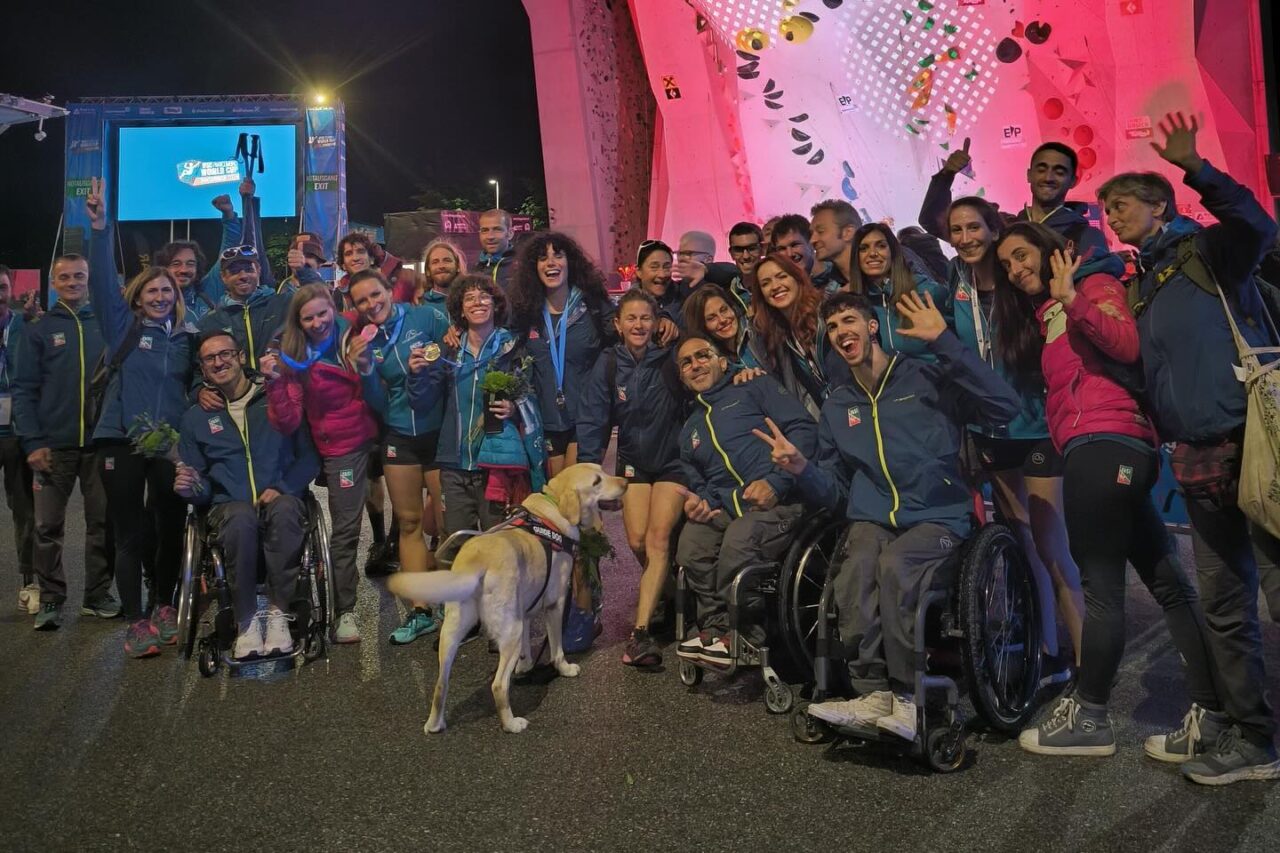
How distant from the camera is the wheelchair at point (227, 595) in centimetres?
407

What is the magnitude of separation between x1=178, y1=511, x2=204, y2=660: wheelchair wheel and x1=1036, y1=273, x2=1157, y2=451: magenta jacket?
3.43 metres

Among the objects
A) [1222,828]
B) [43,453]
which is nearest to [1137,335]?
[1222,828]

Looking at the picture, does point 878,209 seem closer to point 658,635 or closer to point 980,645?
point 658,635

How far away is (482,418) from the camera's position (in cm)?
447

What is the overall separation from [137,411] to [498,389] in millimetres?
1830

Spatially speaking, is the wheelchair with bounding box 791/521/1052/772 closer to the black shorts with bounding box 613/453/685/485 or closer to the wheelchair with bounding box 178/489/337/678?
the black shorts with bounding box 613/453/685/485

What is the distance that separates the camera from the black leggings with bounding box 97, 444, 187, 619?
4.62 m

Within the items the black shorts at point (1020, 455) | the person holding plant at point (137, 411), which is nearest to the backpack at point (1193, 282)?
the black shorts at point (1020, 455)

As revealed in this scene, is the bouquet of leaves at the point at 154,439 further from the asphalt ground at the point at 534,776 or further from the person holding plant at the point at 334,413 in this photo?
the asphalt ground at the point at 534,776

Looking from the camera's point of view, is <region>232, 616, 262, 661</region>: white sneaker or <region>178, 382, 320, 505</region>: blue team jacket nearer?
<region>232, 616, 262, 661</region>: white sneaker

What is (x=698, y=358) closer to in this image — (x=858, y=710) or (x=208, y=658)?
(x=858, y=710)

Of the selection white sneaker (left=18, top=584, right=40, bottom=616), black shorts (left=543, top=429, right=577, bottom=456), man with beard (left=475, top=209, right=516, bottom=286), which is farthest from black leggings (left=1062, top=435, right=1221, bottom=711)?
white sneaker (left=18, top=584, right=40, bottom=616)

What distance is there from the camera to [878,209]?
430 inches

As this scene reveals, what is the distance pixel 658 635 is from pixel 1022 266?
7.92 ft
